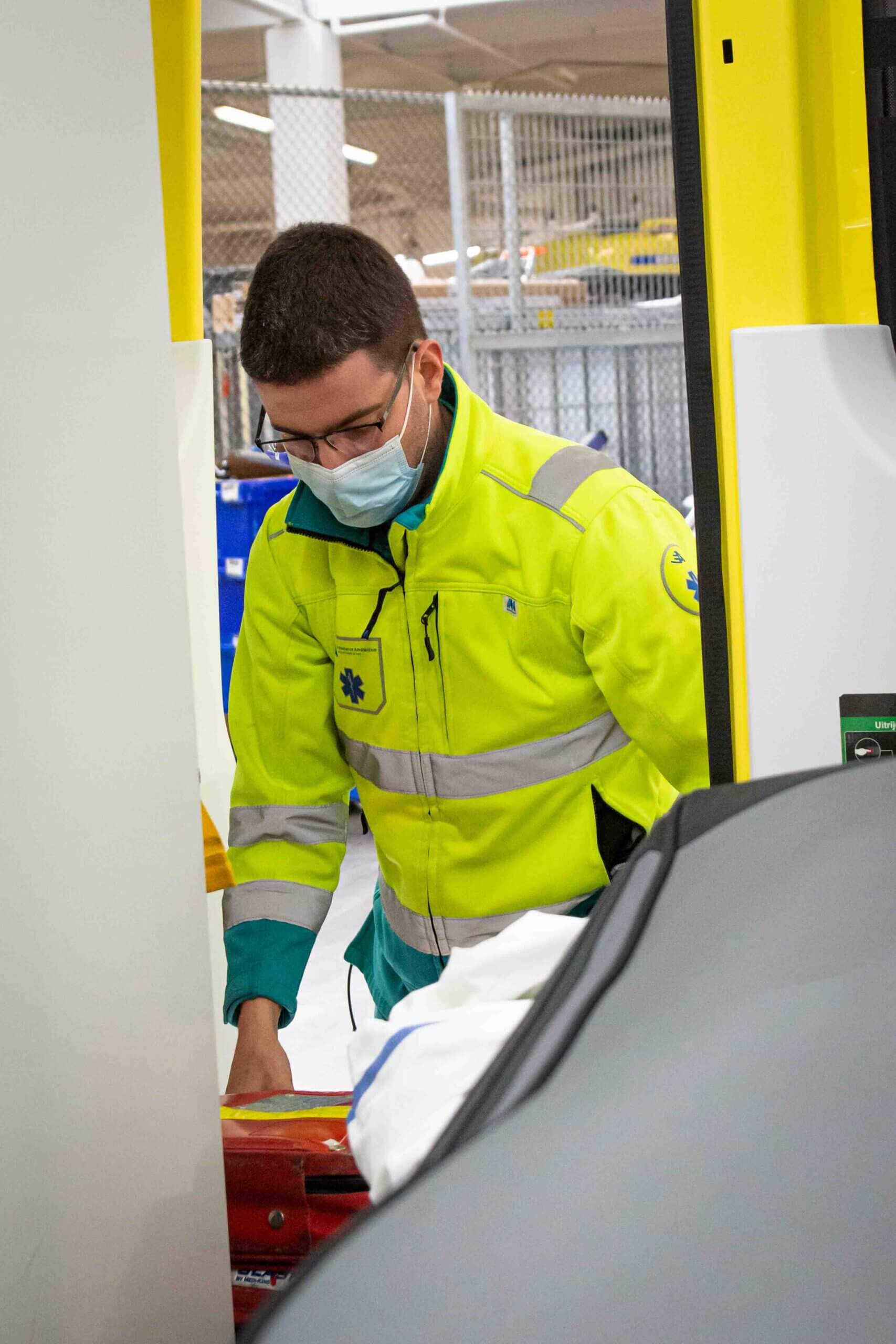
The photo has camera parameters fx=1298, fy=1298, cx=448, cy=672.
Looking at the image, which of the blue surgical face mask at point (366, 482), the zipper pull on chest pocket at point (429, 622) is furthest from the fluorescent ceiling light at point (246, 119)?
the zipper pull on chest pocket at point (429, 622)

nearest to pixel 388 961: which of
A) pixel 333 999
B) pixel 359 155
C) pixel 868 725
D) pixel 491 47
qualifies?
pixel 868 725

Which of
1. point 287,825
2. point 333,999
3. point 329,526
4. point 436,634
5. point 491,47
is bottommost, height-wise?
point 333,999

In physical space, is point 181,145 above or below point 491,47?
below

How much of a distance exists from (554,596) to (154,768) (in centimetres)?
97

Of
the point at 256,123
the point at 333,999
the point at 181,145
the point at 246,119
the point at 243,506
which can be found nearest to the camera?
the point at 181,145

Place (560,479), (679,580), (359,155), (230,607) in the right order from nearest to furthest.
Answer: (679,580), (560,479), (230,607), (359,155)

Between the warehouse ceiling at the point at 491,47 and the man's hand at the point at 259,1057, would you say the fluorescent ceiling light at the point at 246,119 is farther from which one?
the man's hand at the point at 259,1057

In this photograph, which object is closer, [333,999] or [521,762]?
[521,762]

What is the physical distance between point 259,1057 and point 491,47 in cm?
1235

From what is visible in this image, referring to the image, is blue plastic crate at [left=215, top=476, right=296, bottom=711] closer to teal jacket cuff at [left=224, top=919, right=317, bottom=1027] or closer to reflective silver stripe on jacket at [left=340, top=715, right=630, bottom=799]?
teal jacket cuff at [left=224, top=919, right=317, bottom=1027]

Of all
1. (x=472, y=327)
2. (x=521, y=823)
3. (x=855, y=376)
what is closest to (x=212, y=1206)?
(x=855, y=376)

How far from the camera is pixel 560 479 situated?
70.5 inches

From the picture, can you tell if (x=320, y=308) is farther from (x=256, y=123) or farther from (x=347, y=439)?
(x=256, y=123)

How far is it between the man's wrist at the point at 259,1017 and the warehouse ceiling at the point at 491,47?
9.31 m
